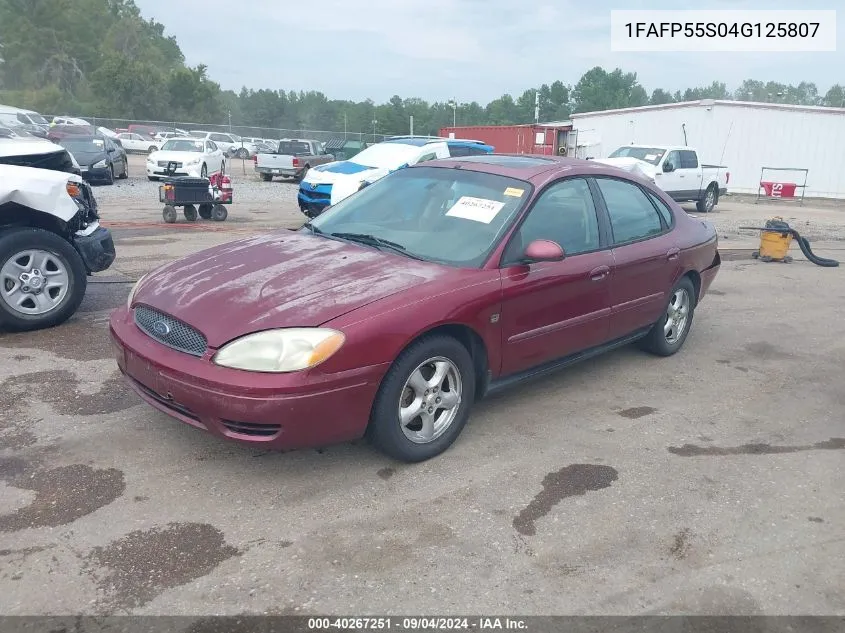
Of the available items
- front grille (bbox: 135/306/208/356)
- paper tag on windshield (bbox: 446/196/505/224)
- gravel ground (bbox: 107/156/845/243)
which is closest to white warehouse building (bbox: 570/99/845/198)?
gravel ground (bbox: 107/156/845/243)

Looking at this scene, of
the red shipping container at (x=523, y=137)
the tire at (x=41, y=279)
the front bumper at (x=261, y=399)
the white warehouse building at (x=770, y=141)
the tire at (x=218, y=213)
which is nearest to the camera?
the front bumper at (x=261, y=399)

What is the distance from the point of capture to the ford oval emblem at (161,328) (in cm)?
353

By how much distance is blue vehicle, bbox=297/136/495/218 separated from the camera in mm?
12336

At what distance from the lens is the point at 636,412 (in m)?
4.61

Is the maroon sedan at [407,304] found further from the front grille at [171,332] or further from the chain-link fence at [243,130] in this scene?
the chain-link fence at [243,130]

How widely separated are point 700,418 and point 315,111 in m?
115

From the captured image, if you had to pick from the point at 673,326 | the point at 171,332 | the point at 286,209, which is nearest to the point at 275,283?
the point at 171,332

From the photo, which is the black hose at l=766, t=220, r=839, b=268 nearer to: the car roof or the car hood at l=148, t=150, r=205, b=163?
the car roof

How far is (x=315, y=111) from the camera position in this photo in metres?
114

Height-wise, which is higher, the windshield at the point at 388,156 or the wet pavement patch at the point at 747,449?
the windshield at the point at 388,156

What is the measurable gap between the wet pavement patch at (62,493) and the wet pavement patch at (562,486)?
6.10 feet

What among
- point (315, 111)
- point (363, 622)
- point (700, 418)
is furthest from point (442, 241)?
point (315, 111)

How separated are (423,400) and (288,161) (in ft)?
72.6

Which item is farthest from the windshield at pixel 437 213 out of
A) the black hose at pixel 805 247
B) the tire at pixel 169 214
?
the tire at pixel 169 214
